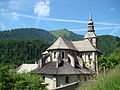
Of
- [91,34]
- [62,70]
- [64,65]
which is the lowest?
[62,70]

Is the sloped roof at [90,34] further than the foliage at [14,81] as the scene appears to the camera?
Yes

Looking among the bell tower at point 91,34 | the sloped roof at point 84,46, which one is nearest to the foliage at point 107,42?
the bell tower at point 91,34

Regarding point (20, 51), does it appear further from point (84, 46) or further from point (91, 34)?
point (84, 46)

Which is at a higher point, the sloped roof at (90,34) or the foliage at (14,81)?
the sloped roof at (90,34)

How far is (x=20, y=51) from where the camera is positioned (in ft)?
399

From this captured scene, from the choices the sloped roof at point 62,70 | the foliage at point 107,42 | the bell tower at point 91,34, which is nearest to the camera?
the sloped roof at point 62,70

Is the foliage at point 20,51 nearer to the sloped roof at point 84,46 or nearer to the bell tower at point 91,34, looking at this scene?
the bell tower at point 91,34

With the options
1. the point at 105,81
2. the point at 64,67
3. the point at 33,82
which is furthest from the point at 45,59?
the point at 105,81

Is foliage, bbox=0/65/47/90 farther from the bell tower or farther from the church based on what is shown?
the bell tower

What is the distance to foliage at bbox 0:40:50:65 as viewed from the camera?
11238 cm

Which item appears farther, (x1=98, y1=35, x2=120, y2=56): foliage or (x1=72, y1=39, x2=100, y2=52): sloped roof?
(x1=98, y1=35, x2=120, y2=56): foliage

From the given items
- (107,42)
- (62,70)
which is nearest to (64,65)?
(62,70)

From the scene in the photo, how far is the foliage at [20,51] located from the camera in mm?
112375

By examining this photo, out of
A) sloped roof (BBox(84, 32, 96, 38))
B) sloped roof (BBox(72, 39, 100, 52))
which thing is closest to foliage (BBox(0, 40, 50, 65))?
sloped roof (BBox(84, 32, 96, 38))
